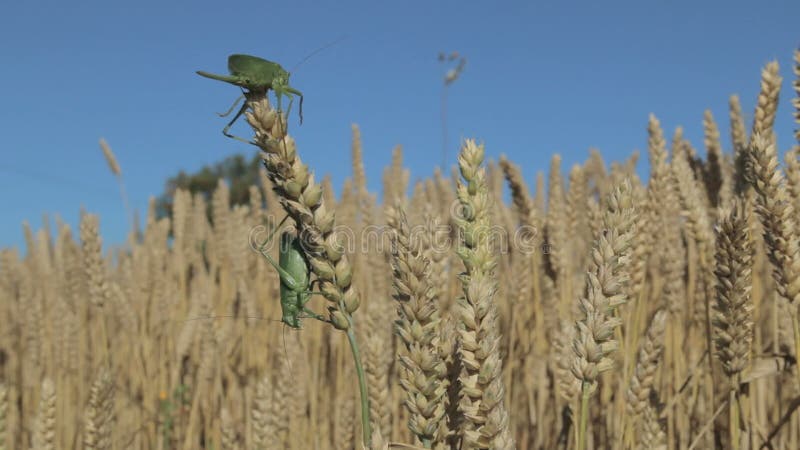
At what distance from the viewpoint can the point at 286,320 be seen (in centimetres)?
78

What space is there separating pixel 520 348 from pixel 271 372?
93 centimetres

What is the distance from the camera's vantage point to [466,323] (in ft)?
2.05

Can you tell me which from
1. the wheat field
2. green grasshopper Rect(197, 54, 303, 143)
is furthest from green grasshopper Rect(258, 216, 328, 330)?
green grasshopper Rect(197, 54, 303, 143)

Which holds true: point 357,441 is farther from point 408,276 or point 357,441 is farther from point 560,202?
point 408,276

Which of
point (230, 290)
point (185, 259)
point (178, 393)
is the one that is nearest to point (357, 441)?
point (178, 393)

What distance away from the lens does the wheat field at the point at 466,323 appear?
2.18 feet

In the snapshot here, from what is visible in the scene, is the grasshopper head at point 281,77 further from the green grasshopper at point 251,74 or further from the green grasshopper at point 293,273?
the green grasshopper at point 293,273

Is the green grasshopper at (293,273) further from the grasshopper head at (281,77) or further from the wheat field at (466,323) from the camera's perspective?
the grasshopper head at (281,77)

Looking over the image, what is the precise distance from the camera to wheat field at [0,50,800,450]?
666 millimetres

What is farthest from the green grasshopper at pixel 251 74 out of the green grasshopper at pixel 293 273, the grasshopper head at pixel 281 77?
the green grasshopper at pixel 293 273

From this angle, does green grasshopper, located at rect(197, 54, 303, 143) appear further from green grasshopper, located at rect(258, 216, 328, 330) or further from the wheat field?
green grasshopper, located at rect(258, 216, 328, 330)

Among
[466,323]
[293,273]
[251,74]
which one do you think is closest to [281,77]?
[251,74]

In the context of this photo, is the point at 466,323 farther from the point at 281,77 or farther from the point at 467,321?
the point at 281,77

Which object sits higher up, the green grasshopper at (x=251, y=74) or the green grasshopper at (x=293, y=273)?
the green grasshopper at (x=251, y=74)
